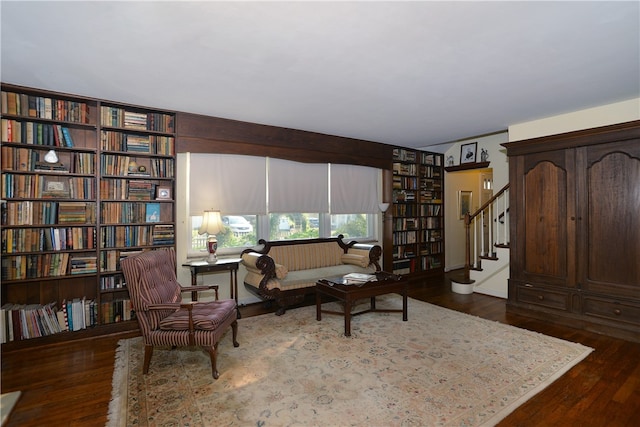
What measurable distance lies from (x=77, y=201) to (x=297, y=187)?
9.08ft

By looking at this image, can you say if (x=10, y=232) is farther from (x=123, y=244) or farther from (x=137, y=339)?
(x=137, y=339)

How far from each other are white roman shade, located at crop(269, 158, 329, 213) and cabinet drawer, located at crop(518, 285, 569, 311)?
119 inches

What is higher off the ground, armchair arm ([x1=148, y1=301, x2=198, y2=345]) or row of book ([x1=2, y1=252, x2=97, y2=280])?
row of book ([x1=2, y1=252, x2=97, y2=280])

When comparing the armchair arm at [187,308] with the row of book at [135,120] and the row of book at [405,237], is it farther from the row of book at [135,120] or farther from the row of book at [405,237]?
the row of book at [405,237]

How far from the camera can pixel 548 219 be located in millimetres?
3973

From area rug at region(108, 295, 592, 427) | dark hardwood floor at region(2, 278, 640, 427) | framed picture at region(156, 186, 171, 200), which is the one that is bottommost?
dark hardwood floor at region(2, 278, 640, 427)

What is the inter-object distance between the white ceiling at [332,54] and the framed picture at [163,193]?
963 mm

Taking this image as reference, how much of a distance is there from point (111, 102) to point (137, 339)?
2581mm

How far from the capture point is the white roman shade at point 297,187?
4750 mm

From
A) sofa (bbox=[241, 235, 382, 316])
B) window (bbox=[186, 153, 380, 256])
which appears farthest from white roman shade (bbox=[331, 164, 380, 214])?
sofa (bbox=[241, 235, 382, 316])

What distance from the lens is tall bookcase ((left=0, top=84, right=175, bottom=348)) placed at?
3123mm

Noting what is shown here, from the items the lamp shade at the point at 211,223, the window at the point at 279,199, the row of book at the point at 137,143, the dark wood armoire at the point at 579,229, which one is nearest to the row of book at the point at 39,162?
the row of book at the point at 137,143

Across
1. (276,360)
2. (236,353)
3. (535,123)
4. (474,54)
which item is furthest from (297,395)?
(535,123)

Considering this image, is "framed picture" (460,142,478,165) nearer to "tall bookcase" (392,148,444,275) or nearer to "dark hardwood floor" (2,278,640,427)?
"tall bookcase" (392,148,444,275)
